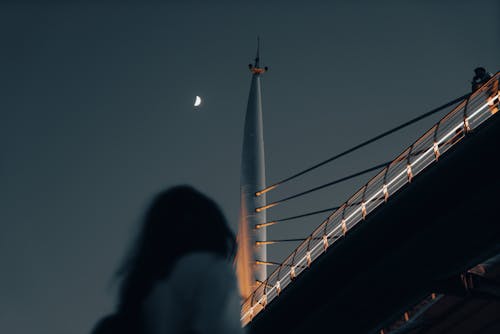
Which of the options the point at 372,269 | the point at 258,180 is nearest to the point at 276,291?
the point at 372,269

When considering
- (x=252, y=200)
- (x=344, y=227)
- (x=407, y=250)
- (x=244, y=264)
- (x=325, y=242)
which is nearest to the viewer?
(x=407, y=250)

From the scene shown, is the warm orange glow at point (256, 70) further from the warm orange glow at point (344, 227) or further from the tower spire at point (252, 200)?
the warm orange glow at point (344, 227)

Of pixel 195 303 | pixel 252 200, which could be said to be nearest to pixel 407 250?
pixel 195 303

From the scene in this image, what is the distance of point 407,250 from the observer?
13.9 meters

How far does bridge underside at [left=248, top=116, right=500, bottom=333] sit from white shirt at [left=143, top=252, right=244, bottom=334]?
2.18m

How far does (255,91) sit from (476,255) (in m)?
30.3

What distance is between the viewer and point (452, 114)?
14.0m

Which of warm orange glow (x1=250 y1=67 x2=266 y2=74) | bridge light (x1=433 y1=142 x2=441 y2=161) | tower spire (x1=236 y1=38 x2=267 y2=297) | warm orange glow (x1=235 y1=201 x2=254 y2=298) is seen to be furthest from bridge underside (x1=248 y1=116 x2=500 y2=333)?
warm orange glow (x1=250 y1=67 x2=266 y2=74)

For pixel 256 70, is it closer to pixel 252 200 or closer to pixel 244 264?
pixel 252 200

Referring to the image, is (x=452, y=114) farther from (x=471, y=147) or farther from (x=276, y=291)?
(x=276, y=291)

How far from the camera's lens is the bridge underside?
1233cm

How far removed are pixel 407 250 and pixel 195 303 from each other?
9.17 metres

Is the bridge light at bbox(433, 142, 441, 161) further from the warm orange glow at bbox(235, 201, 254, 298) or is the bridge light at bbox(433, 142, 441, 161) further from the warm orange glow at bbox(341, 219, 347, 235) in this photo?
the warm orange glow at bbox(235, 201, 254, 298)

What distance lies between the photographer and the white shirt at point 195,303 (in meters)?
18.1
